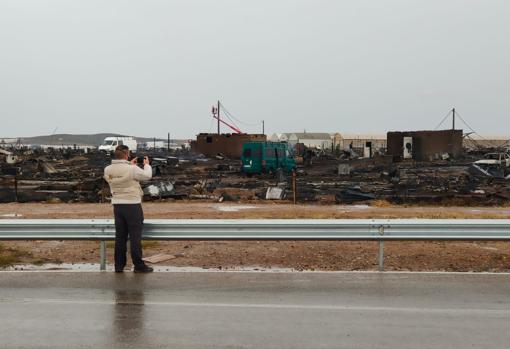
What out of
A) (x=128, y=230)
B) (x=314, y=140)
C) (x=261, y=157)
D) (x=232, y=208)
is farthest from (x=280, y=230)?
(x=314, y=140)

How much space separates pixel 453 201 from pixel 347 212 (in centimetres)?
580

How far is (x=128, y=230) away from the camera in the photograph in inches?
315

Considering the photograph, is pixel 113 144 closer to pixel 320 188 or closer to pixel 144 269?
pixel 320 188

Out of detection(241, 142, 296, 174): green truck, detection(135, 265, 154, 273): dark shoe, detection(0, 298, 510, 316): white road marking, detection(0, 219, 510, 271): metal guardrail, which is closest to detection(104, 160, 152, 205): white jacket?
detection(0, 219, 510, 271): metal guardrail

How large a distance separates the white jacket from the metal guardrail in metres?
0.56

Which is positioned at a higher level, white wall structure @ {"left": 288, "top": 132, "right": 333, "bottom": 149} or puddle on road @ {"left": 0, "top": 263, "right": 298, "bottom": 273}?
white wall structure @ {"left": 288, "top": 132, "right": 333, "bottom": 149}

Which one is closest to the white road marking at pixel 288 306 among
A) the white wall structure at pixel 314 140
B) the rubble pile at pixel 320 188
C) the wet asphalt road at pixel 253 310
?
the wet asphalt road at pixel 253 310

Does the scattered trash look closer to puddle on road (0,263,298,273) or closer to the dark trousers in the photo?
puddle on road (0,263,298,273)

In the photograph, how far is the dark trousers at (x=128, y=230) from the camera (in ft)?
25.8

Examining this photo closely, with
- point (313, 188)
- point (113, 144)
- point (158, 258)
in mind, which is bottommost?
point (158, 258)

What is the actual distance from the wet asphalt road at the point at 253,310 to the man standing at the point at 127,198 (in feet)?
1.52

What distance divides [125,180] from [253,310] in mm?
2799

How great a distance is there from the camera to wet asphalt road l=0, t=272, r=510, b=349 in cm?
508

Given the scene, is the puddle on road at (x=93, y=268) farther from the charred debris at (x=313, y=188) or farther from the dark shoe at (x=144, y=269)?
the charred debris at (x=313, y=188)
